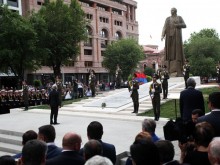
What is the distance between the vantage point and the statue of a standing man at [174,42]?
899 inches

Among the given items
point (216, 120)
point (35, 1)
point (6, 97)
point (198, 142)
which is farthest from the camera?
point (35, 1)

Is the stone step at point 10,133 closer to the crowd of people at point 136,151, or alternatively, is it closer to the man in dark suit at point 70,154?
the crowd of people at point 136,151

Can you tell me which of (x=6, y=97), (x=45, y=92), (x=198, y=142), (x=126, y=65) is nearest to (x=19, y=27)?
(x=45, y=92)

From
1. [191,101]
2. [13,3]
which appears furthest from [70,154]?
[13,3]

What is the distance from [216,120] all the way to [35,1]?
2077 inches

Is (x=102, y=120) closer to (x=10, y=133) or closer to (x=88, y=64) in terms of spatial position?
(x=10, y=133)

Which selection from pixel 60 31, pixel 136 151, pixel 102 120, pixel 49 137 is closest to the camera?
pixel 136 151

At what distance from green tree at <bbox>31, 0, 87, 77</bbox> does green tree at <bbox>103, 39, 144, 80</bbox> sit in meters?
Answer: 15.4

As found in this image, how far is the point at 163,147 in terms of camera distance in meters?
3.60

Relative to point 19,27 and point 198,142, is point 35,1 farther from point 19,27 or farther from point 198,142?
point 198,142

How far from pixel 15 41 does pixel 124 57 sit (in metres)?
26.4

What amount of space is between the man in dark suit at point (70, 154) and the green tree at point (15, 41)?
29.9 m

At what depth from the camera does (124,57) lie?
56656 millimetres

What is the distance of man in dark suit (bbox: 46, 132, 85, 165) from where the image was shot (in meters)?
4.08
